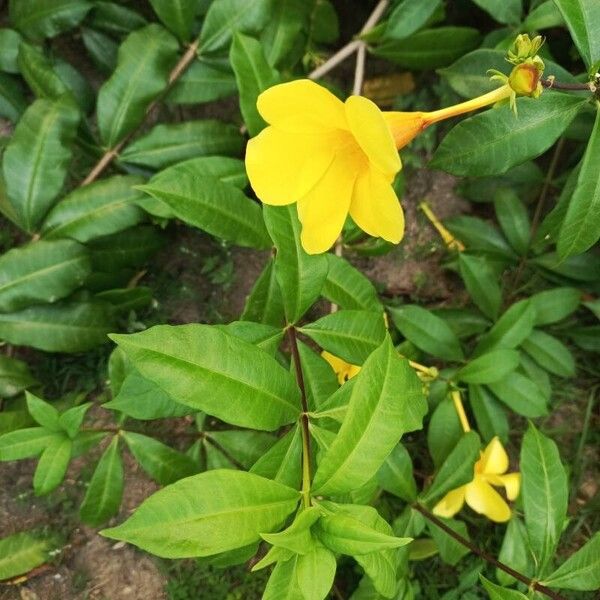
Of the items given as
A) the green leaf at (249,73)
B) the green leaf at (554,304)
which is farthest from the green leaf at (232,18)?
the green leaf at (554,304)

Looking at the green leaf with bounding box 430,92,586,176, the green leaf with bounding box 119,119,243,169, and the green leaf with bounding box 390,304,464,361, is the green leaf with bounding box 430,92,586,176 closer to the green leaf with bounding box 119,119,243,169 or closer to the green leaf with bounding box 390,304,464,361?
the green leaf with bounding box 390,304,464,361

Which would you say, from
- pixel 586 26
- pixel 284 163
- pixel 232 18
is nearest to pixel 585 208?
pixel 586 26

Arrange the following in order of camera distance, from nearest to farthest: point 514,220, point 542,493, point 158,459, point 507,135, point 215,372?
1. point 215,372
2. point 507,135
3. point 542,493
4. point 158,459
5. point 514,220

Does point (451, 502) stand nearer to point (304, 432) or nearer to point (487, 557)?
point (487, 557)

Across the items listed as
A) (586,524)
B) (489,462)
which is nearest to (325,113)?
(489,462)

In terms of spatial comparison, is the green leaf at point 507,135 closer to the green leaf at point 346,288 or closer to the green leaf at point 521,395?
the green leaf at point 346,288

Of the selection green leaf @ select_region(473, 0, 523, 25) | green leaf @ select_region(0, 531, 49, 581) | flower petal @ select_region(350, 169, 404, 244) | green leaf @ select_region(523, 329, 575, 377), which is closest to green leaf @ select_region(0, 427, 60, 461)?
green leaf @ select_region(0, 531, 49, 581)
